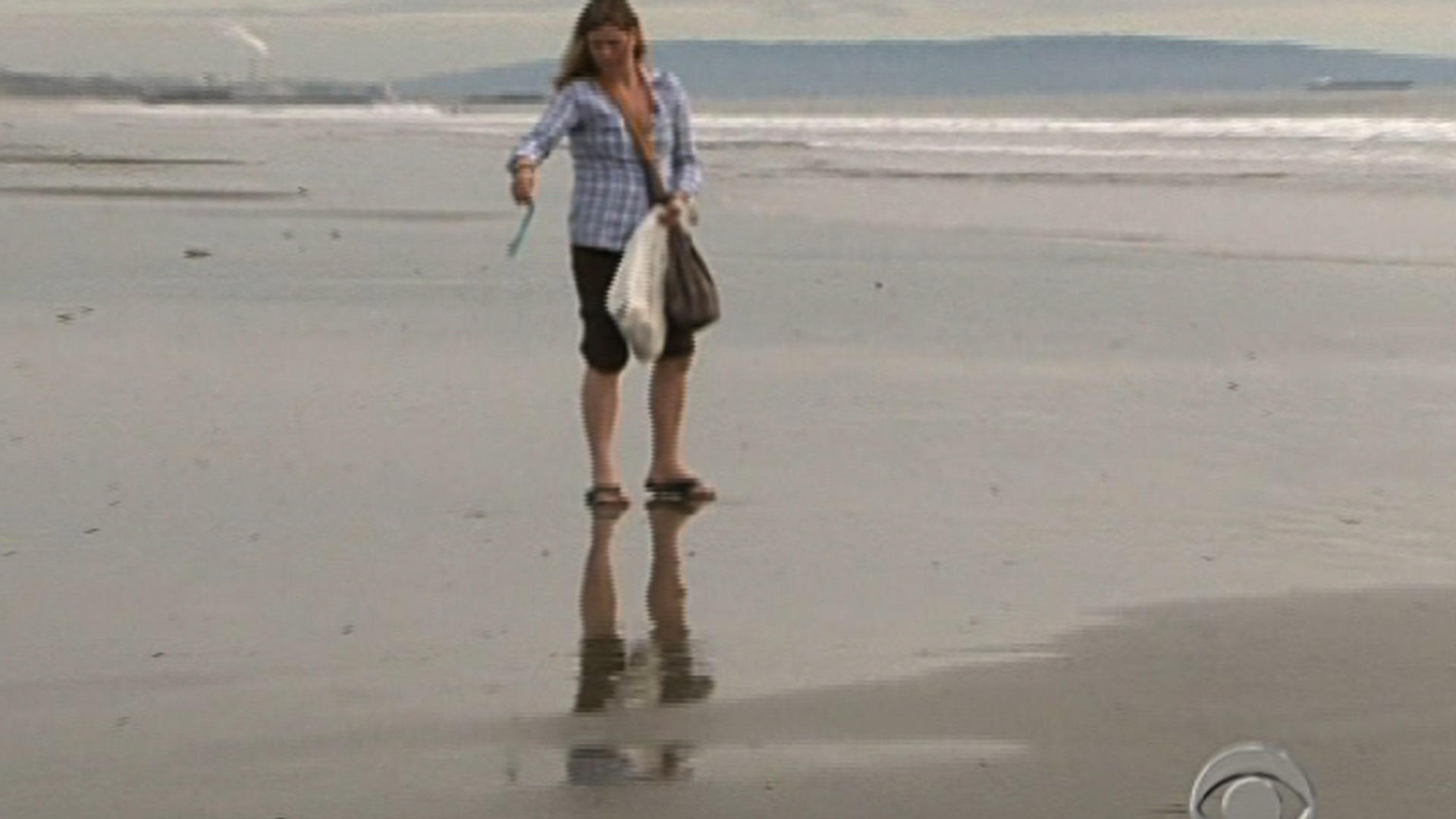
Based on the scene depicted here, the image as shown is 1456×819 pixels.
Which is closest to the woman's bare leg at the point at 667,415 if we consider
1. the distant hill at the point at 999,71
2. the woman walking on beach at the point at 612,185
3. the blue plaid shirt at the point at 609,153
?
the woman walking on beach at the point at 612,185

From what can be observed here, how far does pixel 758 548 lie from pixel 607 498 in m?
0.71

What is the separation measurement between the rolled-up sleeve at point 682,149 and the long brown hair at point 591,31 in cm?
14

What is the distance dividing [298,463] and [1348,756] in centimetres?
383

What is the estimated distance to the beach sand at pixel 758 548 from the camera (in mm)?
4387

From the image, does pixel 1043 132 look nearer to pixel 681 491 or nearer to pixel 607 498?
pixel 681 491

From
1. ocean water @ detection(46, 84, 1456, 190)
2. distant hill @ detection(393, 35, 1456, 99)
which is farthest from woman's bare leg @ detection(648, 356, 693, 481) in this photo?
distant hill @ detection(393, 35, 1456, 99)

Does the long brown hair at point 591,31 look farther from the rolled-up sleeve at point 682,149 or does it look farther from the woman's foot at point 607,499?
the woman's foot at point 607,499

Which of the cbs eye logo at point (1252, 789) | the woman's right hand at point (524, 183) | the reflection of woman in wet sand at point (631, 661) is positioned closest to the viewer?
the cbs eye logo at point (1252, 789)

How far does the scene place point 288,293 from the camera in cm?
1243

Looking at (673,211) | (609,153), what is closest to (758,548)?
(673,211)

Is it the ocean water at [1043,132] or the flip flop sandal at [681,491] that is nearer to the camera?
the flip flop sandal at [681,491]

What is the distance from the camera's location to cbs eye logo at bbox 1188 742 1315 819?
311 cm

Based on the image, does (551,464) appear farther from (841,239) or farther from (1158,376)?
(841,239)

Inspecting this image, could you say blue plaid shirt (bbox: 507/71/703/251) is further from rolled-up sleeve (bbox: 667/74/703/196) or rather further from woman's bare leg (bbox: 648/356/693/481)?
woman's bare leg (bbox: 648/356/693/481)
